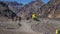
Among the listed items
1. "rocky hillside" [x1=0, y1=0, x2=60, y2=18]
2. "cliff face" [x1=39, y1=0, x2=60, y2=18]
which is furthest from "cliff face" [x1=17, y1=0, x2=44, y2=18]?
"cliff face" [x1=39, y1=0, x2=60, y2=18]

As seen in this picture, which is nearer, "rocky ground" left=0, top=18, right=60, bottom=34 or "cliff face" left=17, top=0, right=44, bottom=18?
"rocky ground" left=0, top=18, right=60, bottom=34

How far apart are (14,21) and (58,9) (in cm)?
145

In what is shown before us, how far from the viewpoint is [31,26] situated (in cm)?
515

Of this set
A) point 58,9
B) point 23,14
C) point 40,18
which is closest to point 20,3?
point 23,14

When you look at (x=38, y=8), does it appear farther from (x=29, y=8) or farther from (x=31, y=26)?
(x=31, y=26)

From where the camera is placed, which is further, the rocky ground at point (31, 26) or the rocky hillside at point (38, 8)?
the rocky hillside at point (38, 8)

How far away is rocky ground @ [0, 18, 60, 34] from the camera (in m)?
5.06

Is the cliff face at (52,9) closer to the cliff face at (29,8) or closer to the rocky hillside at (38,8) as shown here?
the rocky hillside at (38,8)

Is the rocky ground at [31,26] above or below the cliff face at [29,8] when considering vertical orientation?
below

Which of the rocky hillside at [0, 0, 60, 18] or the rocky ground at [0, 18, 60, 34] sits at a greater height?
the rocky hillside at [0, 0, 60, 18]

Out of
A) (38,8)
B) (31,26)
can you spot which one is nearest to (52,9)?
(38,8)

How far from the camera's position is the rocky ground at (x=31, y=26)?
5062 mm

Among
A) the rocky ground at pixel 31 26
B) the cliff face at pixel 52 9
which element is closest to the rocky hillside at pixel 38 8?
the cliff face at pixel 52 9

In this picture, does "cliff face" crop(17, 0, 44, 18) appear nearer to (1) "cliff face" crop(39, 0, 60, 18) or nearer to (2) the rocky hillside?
(2) the rocky hillside
